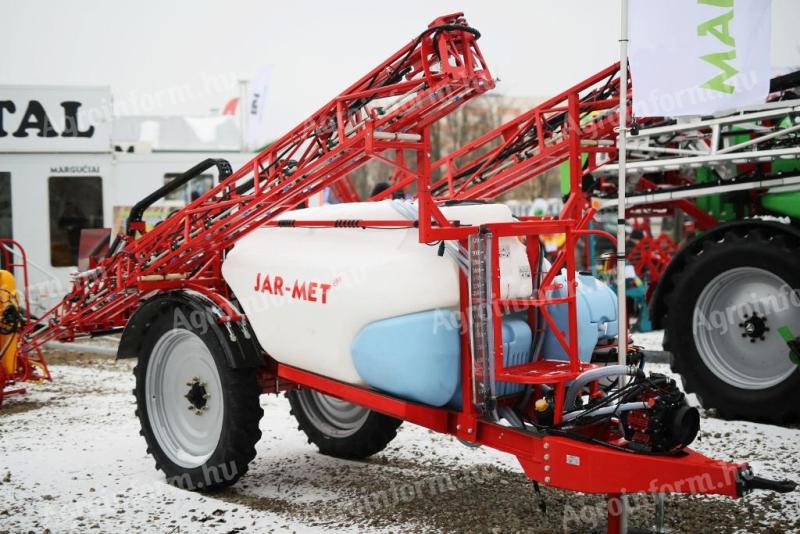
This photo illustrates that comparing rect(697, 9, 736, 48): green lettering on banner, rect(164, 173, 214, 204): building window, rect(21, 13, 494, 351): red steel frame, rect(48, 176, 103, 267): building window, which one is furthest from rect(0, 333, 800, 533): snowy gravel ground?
rect(164, 173, 214, 204): building window

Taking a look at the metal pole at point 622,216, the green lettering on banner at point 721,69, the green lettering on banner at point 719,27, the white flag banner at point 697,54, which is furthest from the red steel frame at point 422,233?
the green lettering on banner at point 719,27

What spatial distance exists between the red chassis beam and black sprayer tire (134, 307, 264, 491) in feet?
3.28

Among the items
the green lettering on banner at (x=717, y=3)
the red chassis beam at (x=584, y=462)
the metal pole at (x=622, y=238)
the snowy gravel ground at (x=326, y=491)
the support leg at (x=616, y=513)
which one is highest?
the green lettering on banner at (x=717, y=3)

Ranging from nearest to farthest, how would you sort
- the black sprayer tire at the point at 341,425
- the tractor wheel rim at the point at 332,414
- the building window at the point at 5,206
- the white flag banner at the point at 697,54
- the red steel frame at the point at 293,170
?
the white flag banner at the point at 697,54
the red steel frame at the point at 293,170
the black sprayer tire at the point at 341,425
the tractor wheel rim at the point at 332,414
the building window at the point at 5,206

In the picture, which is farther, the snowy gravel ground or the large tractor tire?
the large tractor tire

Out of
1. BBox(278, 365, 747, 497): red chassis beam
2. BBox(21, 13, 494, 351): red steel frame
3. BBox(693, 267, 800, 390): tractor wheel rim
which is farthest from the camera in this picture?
BBox(693, 267, 800, 390): tractor wheel rim

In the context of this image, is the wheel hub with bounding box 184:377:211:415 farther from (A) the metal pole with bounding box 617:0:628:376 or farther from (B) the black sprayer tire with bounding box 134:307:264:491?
(A) the metal pole with bounding box 617:0:628:376

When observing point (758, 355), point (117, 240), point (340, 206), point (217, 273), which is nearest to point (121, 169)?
point (117, 240)

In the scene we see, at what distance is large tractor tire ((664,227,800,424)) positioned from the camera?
5.99 meters

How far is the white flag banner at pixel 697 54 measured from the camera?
389cm

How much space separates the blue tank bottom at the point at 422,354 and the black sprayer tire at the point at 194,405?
110cm

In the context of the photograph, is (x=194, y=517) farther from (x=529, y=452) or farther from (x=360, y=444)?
(x=529, y=452)

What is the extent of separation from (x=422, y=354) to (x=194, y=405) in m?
1.89

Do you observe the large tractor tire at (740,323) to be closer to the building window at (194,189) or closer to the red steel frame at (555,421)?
the red steel frame at (555,421)
